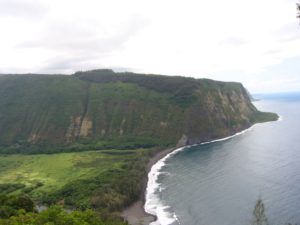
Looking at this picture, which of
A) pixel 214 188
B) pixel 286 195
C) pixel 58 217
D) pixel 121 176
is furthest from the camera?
pixel 121 176

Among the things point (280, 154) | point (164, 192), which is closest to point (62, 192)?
point (164, 192)

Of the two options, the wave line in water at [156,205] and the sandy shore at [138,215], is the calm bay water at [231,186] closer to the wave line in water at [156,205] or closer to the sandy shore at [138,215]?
the wave line in water at [156,205]

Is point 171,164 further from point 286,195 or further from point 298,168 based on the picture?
point 286,195

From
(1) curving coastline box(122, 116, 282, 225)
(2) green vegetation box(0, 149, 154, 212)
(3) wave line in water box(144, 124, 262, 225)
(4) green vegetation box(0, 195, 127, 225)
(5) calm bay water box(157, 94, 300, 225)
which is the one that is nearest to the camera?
(4) green vegetation box(0, 195, 127, 225)

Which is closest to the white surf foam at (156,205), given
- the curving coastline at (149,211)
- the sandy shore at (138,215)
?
the curving coastline at (149,211)

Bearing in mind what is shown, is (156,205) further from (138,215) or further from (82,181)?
(82,181)

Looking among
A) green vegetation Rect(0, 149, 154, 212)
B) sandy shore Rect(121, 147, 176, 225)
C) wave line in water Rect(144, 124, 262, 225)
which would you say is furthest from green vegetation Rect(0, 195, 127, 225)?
green vegetation Rect(0, 149, 154, 212)

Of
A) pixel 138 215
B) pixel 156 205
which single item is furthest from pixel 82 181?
pixel 138 215

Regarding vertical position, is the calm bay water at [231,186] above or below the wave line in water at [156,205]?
above

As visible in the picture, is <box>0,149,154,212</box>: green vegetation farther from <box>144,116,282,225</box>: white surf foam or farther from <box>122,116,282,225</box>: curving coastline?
<box>144,116,282,225</box>: white surf foam
